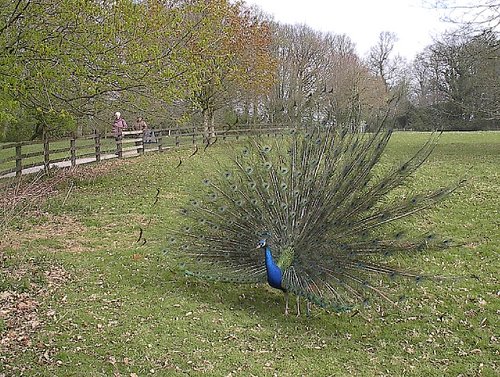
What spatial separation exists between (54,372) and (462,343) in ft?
14.2

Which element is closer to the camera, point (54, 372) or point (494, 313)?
point (54, 372)

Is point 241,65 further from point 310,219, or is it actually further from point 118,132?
point 310,219

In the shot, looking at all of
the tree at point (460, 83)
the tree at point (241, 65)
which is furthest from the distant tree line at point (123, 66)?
the tree at point (241, 65)

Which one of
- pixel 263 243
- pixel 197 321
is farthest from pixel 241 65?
pixel 197 321

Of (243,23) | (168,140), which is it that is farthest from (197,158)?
(243,23)

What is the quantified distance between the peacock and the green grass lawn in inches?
17.2

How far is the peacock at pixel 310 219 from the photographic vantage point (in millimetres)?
6578

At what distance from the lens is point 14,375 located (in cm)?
521

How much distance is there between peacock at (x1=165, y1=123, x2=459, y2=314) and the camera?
6.58m

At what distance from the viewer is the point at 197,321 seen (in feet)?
21.8

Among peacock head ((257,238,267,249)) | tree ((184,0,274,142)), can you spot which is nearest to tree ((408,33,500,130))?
tree ((184,0,274,142))

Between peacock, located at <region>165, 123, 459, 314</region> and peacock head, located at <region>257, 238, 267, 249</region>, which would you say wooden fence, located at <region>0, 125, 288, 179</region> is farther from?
peacock head, located at <region>257, 238, 267, 249</region>

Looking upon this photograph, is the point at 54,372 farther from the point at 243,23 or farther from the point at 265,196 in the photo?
the point at 243,23

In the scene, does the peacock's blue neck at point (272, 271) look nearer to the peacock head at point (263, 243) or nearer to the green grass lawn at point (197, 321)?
the peacock head at point (263, 243)
